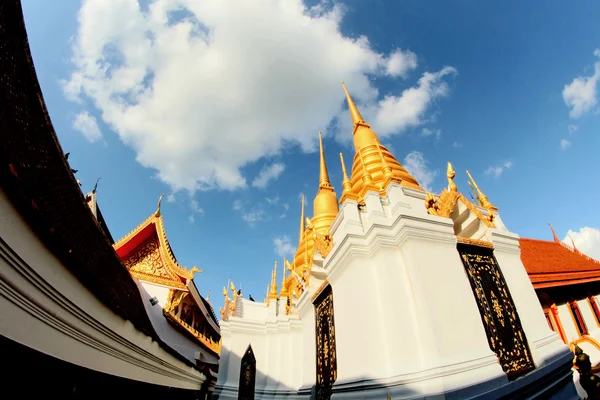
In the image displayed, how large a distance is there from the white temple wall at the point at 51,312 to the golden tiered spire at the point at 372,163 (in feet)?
15.4

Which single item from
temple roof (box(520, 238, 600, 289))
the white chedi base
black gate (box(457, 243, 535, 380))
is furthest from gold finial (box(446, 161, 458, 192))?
temple roof (box(520, 238, 600, 289))

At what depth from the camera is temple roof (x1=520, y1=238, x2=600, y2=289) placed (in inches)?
334

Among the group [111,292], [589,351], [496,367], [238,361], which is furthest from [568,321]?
[111,292]

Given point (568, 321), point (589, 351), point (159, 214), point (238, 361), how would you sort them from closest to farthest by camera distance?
point (589, 351), point (568, 321), point (238, 361), point (159, 214)

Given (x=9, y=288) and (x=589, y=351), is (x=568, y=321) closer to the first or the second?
(x=589, y=351)

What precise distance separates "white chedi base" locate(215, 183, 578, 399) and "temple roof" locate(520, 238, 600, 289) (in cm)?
426

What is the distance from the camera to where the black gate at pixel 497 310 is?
4.24 metres

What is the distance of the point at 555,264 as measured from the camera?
33.0 ft

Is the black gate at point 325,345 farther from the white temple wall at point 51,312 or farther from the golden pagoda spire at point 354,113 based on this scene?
the golden pagoda spire at point 354,113

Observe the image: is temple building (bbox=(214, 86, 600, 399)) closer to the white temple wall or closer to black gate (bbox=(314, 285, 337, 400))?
black gate (bbox=(314, 285, 337, 400))

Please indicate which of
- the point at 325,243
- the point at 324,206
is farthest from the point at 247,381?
the point at 324,206

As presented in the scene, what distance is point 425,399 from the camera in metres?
3.26

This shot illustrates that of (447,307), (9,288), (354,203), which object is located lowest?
(9,288)

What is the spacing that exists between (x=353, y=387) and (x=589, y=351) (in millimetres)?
8049
